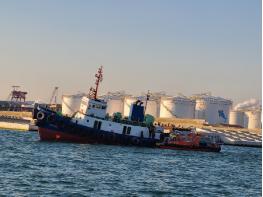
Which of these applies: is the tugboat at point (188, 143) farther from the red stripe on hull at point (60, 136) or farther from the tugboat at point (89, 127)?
the red stripe on hull at point (60, 136)

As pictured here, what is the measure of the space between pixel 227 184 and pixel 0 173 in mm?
17349

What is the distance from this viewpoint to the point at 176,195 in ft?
124

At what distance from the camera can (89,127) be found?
87.8 m

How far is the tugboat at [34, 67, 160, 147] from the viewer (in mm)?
87562

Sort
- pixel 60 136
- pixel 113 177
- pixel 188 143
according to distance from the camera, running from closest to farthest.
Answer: pixel 113 177, pixel 60 136, pixel 188 143

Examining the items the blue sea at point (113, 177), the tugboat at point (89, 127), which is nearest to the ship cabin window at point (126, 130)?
the tugboat at point (89, 127)

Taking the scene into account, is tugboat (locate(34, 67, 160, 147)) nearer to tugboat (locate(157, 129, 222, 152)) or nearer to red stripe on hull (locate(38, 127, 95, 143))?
red stripe on hull (locate(38, 127, 95, 143))

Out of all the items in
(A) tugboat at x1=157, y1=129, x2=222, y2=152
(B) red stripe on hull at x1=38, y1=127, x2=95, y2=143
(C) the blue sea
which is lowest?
(C) the blue sea

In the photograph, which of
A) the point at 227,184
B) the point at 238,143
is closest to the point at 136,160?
the point at 227,184

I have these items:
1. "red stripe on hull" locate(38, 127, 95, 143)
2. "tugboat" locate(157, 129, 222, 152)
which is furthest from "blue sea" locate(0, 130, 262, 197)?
"tugboat" locate(157, 129, 222, 152)

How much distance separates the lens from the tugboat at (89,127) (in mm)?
87562

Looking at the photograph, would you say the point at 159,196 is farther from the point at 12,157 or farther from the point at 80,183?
the point at 12,157

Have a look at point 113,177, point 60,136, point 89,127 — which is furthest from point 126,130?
point 113,177

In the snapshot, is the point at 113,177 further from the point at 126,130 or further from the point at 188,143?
the point at 188,143
